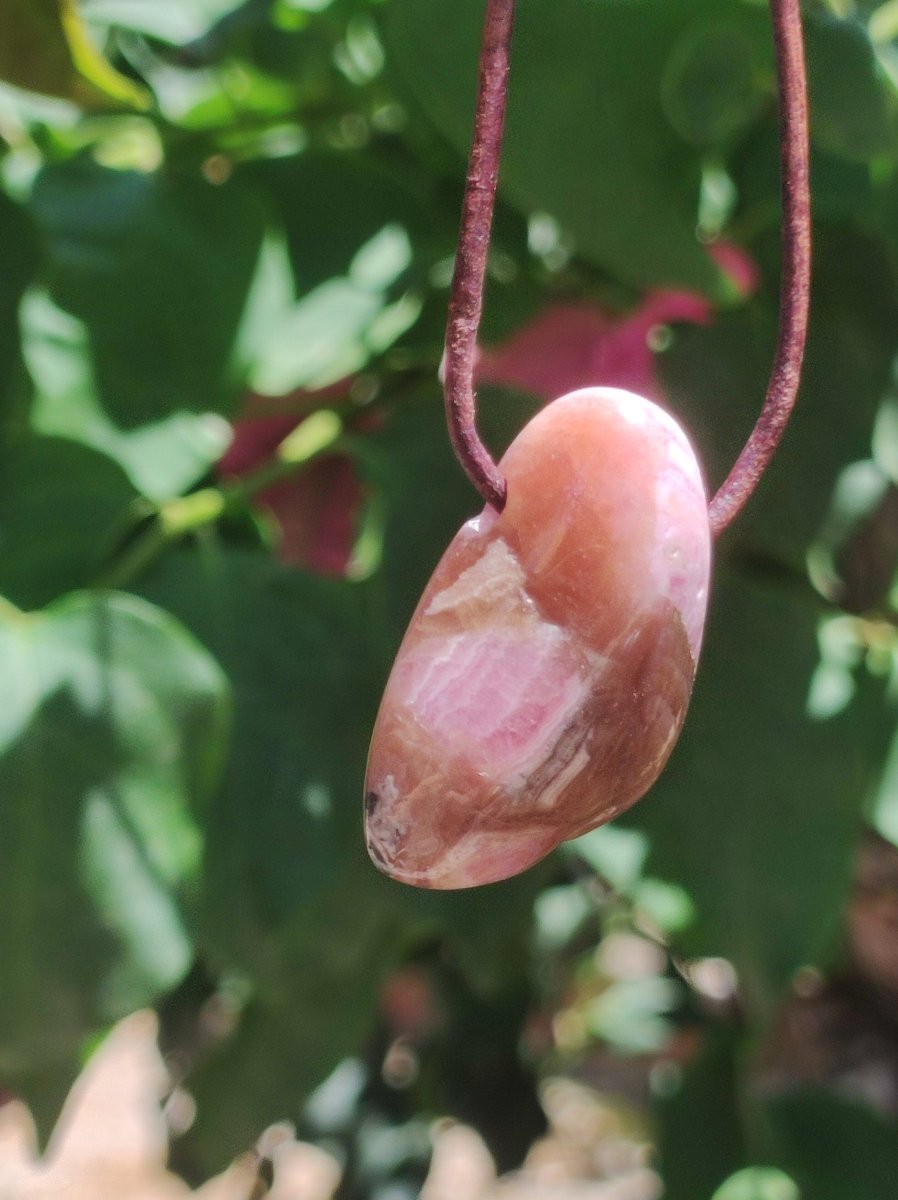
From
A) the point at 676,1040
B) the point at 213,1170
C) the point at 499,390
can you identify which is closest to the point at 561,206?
the point at 499,390

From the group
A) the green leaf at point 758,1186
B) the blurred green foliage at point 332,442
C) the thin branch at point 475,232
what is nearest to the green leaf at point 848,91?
the blurred green foliage at point 332,442

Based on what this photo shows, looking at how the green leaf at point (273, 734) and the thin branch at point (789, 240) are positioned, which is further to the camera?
the green leaf at point (273, 734)

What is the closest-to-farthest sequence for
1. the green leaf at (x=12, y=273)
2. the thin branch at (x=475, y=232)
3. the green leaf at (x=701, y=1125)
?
1. the thin branch at (x=475, y=232)
2. the green leaf at (x=12, y=273)
3. the green leaf at (x=701, y=1125)

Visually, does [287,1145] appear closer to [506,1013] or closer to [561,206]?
[506,1013]

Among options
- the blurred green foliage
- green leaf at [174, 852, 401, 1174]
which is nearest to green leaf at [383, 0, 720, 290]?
the blurred green foliage

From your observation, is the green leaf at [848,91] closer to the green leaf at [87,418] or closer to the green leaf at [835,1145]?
the green leaf at [87,418]

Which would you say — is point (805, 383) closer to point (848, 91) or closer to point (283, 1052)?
point (848, 91)

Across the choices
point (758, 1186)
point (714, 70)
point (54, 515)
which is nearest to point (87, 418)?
point (54, 515)

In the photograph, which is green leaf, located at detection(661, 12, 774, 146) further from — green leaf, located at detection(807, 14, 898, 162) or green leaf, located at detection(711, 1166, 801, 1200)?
green leaf, located at detection(711, 1166, 801, 1200)
